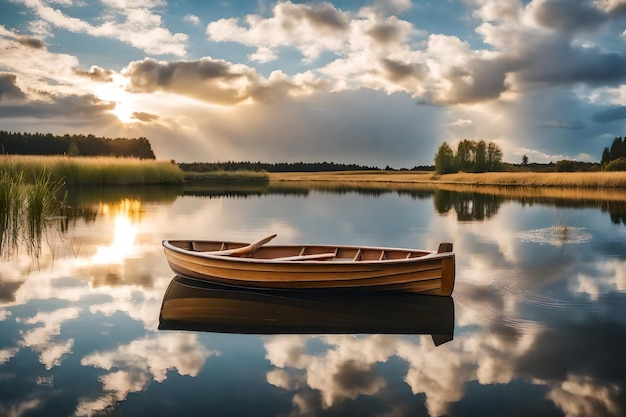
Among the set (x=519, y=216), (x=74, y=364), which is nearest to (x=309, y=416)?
(x=74, y=364)

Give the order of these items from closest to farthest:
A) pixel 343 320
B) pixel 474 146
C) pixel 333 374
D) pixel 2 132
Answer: pixel 333 374 < pixel 343 320 < pixel 2 132 < pixel 474 146

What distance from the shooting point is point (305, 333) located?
6.78 metres

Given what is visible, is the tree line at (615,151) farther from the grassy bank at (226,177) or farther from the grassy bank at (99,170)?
the grassy bank at (99,170)

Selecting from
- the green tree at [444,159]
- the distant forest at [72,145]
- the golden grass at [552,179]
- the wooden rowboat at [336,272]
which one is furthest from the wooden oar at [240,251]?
the green tree at [444,159]

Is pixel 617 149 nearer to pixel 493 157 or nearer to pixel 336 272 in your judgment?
pixel 493 157

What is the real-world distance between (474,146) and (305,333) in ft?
268

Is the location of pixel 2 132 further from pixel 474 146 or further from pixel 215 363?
pixel 215 363

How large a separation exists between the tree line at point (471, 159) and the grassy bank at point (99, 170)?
4411cm

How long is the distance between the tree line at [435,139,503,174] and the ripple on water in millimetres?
64628

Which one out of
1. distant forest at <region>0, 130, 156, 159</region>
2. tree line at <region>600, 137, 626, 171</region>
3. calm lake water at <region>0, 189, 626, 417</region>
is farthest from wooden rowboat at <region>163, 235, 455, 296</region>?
tree line at <region>600, 137, 626, 171</region>

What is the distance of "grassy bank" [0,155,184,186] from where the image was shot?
3117cm

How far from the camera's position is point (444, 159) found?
81.3 metres

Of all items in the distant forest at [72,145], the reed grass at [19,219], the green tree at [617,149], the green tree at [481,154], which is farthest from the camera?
the green tree at [617,149]

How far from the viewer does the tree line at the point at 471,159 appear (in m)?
81.4
